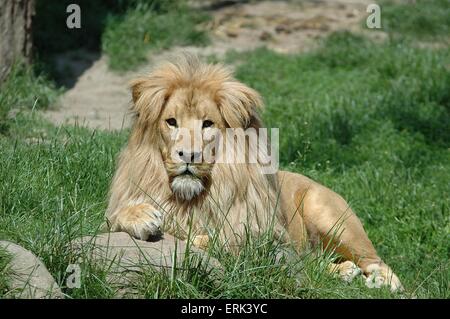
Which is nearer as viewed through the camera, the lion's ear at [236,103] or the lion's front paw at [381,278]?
the lion's ear at [236,103]

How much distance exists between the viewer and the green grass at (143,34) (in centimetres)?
1077

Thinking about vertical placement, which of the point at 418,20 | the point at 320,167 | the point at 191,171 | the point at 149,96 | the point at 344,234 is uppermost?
the point at 149,96

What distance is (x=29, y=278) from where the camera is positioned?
15.3 ft

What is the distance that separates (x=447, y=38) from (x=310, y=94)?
2297 mm

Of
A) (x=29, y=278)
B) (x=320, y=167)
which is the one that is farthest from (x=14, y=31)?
(x=29, y=278)

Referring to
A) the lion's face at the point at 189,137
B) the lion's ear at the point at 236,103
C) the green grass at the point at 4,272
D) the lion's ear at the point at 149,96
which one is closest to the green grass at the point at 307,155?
the green grass at the point at 4,272

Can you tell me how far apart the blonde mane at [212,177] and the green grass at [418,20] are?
20.1ft

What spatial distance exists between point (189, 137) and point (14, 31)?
4238 millimetres

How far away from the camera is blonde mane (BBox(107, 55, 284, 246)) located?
5.50 meters

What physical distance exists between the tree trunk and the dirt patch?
578 mm

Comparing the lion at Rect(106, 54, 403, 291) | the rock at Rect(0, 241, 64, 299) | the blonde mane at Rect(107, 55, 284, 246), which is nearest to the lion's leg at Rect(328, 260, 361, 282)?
the lion at Rect(106, 54, 403, 291)

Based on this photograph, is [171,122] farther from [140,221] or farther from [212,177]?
[140,221]

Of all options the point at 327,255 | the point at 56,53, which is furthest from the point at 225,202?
the point at 56,53

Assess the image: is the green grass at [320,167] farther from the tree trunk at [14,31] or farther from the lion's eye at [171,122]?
the lion's eye at [171,122]
